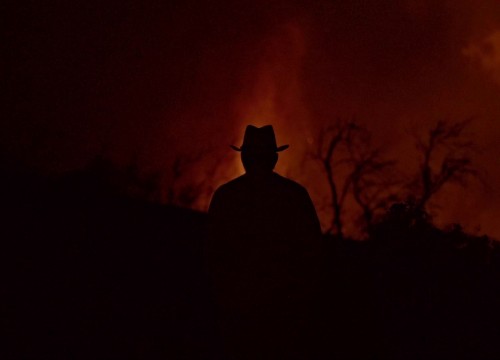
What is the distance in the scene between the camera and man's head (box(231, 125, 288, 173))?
392 cm

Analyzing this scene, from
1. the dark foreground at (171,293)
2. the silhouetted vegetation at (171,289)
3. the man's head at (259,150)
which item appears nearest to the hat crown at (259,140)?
the man's head at (259,150)

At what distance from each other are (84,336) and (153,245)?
2.76 metres

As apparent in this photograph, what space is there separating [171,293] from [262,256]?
504 cm

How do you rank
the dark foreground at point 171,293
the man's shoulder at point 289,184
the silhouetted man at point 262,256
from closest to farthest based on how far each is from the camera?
1. the silhouetted man at point 262,256
2. the man's shoulder at point 289,184
3. the dark foreground at point 171,293

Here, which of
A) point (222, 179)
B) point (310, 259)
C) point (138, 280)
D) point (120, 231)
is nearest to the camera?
point (310, 259)

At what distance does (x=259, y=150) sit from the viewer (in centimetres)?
392

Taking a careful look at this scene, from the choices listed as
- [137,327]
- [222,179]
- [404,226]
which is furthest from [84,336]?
[222,179]

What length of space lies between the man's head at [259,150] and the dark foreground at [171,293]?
2988 millimetres

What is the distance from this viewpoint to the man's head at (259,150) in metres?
3.92

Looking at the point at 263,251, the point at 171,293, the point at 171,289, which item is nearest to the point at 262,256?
the point at 263,251

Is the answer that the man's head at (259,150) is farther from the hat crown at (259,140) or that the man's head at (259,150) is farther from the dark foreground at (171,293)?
the dark foreground at (171,293)

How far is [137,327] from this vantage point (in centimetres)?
749

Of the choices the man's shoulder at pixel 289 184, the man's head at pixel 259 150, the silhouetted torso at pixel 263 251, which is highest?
the man's head at pixel 259 150

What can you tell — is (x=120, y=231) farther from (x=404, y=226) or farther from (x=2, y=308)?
(x=404, y=226)
